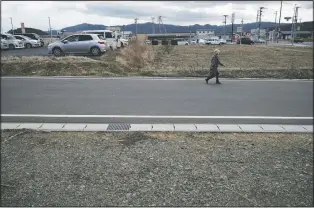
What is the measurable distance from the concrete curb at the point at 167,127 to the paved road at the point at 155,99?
0.36 meters

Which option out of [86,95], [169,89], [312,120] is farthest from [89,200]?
[169,89]

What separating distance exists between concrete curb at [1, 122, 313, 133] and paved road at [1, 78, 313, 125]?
1.20 feet

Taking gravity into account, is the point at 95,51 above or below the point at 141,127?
above

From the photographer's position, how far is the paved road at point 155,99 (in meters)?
6.85

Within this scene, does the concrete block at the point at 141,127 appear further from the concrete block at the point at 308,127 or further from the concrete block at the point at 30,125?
the concrete block at the point at 308,127

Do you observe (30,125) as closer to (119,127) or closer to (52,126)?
(52,126)

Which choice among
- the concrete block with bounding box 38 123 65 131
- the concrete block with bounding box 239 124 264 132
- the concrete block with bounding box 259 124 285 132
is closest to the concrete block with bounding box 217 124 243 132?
the concrete block with bounding box 239 124 264 132

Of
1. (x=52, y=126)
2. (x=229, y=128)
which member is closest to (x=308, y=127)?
(x=229, y=128)

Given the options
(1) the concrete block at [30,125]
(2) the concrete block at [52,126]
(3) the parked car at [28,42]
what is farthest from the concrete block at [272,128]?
(3) the parked car at [28,42]

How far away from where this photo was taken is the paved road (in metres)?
6.85

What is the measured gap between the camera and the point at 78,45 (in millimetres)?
19766

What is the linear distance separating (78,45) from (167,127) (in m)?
15.7

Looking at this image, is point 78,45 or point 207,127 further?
point 78,45

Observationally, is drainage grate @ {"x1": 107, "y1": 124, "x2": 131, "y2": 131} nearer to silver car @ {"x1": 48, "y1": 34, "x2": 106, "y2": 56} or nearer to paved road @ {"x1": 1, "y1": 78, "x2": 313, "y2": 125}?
paved road @ {"x1": 1, "y1": 78, "x2": 313, "y2": 125}
